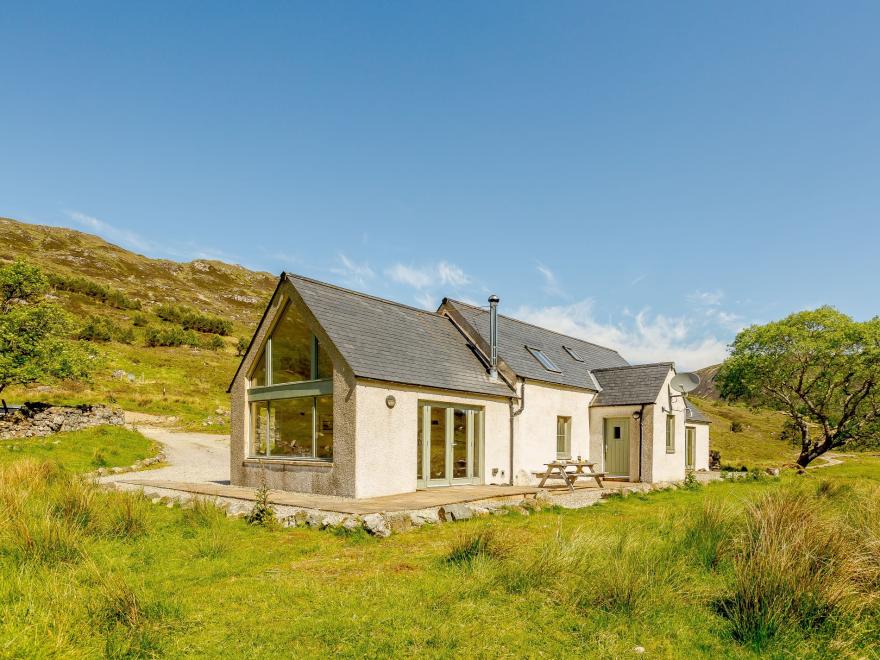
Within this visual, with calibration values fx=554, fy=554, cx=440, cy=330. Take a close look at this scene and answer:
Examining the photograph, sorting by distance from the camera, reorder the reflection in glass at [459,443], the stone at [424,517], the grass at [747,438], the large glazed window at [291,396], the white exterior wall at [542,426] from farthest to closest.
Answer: the grass at [747,438]
the white exterior wall at [542,426]
the reflection in glass at [459,443]
the large glazed window at [291,396]
the stone at [424,517]

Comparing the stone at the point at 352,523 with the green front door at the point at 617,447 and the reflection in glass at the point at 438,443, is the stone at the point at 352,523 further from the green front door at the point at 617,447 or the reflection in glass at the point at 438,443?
the green front door at the point at 617,447

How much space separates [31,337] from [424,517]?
23824mm

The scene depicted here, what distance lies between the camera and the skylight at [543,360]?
20.5 metres

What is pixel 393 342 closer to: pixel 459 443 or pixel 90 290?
pixel 459 443

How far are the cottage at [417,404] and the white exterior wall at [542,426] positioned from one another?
2.4 inches

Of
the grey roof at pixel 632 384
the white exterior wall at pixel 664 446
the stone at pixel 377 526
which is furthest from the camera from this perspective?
the grey roof at pixel 632 384

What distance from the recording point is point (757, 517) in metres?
6.76

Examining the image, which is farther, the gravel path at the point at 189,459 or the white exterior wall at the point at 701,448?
the white exterior wall at the point at 701,448

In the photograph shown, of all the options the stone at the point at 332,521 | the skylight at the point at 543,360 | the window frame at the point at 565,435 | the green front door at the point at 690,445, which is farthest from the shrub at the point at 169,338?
the stone at the point at 332,521

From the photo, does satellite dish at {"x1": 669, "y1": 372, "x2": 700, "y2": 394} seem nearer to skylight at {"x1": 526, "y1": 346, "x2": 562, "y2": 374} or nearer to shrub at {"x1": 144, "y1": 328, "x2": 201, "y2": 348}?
skylight at {"x1": 526, "y1": 346, "x2": 562, "y2": 374}

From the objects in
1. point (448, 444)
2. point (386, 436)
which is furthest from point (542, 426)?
point (386, 436)

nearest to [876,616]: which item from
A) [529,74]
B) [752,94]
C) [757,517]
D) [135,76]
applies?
[757,517]

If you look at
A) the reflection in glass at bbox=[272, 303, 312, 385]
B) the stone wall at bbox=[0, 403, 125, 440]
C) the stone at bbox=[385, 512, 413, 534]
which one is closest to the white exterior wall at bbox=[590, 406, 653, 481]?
the reflection in glass at bbox=[272, 303, 312, 385]

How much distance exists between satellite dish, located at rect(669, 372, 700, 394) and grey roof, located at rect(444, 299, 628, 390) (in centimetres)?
288
